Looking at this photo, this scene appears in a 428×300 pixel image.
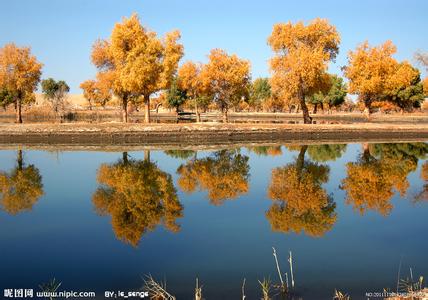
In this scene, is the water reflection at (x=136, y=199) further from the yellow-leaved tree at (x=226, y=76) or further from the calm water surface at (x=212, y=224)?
the yellow-leaved tree at (x=226, y=76)

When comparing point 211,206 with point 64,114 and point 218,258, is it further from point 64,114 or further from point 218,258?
point 64,114

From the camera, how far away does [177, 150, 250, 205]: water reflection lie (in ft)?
82.4

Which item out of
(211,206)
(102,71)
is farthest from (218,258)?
(102,71)

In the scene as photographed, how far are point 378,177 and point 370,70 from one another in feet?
174

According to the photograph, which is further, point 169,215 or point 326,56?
point 326,56

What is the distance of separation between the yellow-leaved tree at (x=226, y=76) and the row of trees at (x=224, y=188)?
38.8 metres

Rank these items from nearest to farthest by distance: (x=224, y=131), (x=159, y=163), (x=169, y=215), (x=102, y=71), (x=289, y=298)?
(x=289, y=298) → (x=169, y=215) → (x=159, y=163) → (x=224, y=131) → (x=102, y=71)

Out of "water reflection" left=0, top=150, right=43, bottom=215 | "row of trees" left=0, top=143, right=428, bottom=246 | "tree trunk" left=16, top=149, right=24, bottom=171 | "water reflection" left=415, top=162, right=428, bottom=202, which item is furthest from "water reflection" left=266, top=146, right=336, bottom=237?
"tree trunk" left=16, top=149, right=24, bottom=171

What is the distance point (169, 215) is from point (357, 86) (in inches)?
2589

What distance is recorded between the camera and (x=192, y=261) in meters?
13.6

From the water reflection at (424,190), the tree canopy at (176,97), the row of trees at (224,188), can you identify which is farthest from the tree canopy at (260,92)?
the water reflection at (424,190)

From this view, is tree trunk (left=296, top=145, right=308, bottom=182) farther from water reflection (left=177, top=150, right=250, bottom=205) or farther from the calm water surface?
water reflection (left=177, top=150, right=250, bottom=205)

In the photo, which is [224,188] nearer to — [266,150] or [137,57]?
[266,150]

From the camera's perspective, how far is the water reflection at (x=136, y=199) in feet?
57.5
